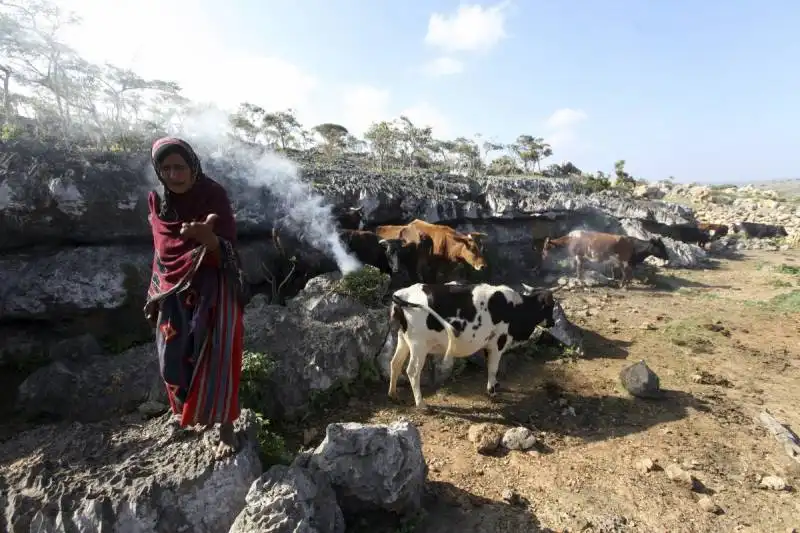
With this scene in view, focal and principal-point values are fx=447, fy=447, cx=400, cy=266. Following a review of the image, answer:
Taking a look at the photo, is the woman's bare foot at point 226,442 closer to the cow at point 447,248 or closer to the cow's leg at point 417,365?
the cow's leg at point 417,365

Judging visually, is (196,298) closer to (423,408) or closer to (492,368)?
(423,408)

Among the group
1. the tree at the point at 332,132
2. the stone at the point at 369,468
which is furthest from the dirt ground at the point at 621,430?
the tree at the point at 332,132

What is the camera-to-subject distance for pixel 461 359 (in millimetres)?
6828

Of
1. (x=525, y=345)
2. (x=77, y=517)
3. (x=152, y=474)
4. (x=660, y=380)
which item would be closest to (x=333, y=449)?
(x=152, y=474)

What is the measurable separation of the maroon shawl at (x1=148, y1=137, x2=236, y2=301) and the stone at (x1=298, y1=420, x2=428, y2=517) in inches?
61.9

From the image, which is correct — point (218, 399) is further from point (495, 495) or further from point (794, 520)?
point (794, 520)

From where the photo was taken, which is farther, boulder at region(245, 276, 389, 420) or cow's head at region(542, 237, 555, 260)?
cow's head at region(542, 237, 555, 260)

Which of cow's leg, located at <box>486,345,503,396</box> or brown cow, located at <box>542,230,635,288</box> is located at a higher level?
brown cow, located at <box>542,230,635,288</box>

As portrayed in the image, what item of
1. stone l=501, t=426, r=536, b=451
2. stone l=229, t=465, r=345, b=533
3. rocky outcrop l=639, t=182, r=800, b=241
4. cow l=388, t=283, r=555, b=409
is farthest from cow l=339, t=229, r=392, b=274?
rocky outcrop l=639, t=182, r=800, b=241

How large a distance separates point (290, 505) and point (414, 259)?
897 cm

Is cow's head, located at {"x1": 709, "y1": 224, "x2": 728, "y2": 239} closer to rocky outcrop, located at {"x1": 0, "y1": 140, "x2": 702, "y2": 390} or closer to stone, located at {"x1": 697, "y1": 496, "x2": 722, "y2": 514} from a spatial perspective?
rocky outcrop, located at {"x1": 0, "y1": 140, "x2": 702, "y2": 390}

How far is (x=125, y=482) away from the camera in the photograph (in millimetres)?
2949

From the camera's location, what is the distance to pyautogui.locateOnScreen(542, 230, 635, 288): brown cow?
1398cm

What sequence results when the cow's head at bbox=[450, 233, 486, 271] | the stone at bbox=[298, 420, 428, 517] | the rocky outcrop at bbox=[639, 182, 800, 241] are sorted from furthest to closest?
the rocky outcrop at bbox=[639, 182, 800, 241] → the cow's head at bbox=[450, 233, 486, 271] → the stone at bbox=[298, 420, 428, 517]
